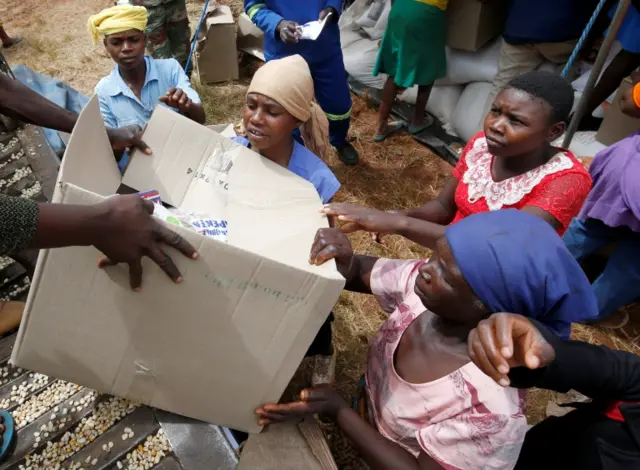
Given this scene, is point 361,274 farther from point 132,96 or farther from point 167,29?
point 167,29

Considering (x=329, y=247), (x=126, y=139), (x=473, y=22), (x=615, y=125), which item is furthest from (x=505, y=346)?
(x=473, y=22)

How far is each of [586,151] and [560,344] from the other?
278cm

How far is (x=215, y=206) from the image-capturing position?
5.56 feet

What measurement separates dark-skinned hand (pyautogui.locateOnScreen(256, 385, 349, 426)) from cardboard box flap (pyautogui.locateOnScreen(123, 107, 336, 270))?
0.55 m

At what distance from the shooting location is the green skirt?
371cm

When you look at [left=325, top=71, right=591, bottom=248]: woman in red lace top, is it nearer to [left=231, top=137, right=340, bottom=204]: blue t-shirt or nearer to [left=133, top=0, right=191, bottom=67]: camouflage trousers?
[left=231, top=137, right=340, bottom=204]: blue t-shirt

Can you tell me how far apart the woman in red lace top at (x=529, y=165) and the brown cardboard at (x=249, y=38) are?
377 cm

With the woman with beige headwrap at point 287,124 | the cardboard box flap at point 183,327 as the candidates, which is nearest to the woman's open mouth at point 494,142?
the woman with beige headwrap at point 287,124

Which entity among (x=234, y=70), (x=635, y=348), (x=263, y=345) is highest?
(x=263, y=345)

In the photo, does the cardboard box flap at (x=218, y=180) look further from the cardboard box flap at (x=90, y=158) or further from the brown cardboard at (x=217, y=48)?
the brown cardboard at (x=217, y=48)

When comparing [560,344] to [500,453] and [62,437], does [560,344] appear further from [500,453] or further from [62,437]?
[62,437]

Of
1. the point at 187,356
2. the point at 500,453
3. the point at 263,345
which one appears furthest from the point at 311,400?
the point at 500,453

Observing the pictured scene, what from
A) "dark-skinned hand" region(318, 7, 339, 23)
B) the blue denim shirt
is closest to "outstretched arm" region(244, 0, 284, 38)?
"dark-skinned hand" region(318, 7, 339, 23)

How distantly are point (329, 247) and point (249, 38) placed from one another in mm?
4411
